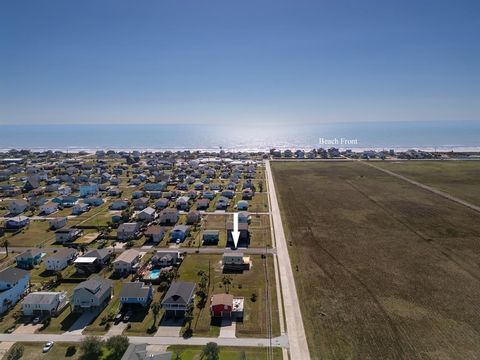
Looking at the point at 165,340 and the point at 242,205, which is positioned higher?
the point at 242,205

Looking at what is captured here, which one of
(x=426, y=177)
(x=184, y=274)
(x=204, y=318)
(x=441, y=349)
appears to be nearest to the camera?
(x=441, y=349)

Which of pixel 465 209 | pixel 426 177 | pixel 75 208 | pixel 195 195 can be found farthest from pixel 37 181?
pixel 426 177

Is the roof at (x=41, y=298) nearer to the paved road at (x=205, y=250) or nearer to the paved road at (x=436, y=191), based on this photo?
the paved road at (x=205, y=250)

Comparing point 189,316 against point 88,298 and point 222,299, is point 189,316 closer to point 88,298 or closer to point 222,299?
point 222,299

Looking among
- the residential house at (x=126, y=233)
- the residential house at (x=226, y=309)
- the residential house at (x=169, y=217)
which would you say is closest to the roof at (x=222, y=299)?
the residential house at (x=226, y=309)

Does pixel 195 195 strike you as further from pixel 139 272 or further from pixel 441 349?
pixel 441 349

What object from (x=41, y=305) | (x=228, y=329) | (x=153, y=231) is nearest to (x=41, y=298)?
(x=41, y=305)

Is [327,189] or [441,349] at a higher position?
[327,189]
